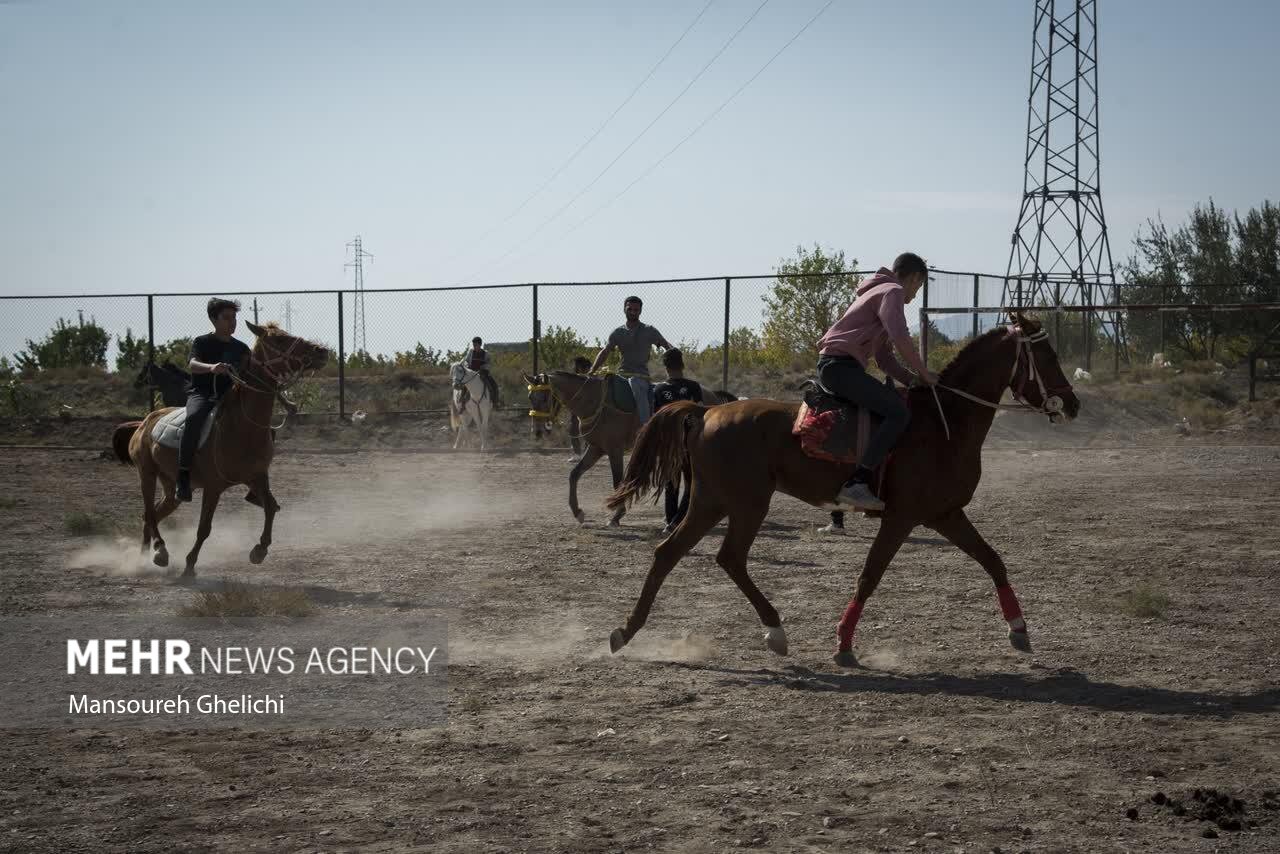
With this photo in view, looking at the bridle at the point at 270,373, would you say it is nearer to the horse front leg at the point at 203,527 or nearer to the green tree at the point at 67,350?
the horse front leg at the point at 203,527

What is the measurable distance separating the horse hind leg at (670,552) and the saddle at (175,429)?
5017mm

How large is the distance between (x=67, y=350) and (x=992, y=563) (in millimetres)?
31585

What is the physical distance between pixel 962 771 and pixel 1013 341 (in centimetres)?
345

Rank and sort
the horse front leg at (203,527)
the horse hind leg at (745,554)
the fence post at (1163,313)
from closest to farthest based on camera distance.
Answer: the horse hind leg at (745,554) → the horse front leg at (203,527) → the fence post at (1163,313)

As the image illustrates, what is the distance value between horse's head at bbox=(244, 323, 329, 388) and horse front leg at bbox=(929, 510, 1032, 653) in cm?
570

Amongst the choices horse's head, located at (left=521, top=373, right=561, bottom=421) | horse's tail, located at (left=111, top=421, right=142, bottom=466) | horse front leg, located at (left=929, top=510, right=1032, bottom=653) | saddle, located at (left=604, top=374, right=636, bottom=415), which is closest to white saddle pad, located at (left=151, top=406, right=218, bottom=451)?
horse's tail, located at (left=111, top=421, right=142, bottom=466)

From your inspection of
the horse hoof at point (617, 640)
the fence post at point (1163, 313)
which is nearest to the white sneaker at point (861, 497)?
the horse hoof at point (617, 640)

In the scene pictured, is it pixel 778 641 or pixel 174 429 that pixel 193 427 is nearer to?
pixel 174 429

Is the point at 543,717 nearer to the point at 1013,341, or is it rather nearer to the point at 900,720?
the point at 900,720

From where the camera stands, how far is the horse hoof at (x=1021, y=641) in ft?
25.2

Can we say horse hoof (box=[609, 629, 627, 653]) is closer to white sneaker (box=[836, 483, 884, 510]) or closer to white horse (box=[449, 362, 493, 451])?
white sneaker (box=[836, 483, 884, 510])

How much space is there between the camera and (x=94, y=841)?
4676mm

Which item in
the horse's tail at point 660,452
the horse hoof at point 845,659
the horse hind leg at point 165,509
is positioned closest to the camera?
Answer: the horse hoof at point 845,659

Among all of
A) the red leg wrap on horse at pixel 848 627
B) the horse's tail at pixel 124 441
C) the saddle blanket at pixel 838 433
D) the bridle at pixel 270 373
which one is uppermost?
the bridle at pixel 270 373
